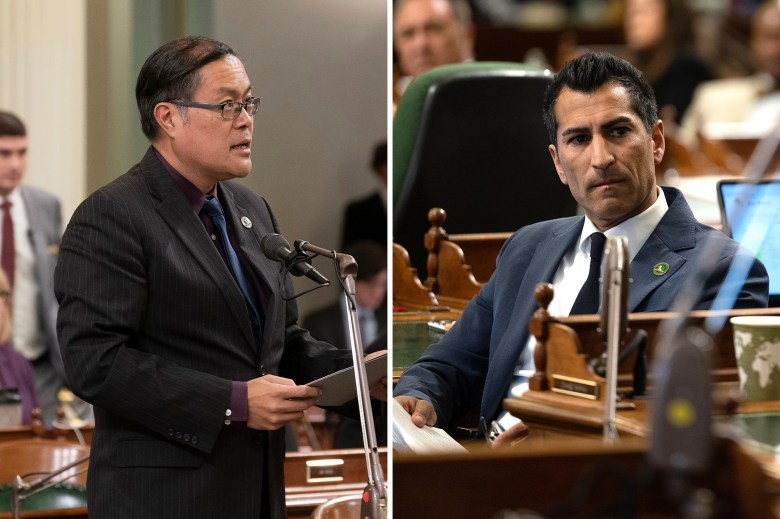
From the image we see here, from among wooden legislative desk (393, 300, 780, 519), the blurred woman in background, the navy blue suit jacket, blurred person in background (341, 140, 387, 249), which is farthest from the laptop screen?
the blurred woman in background

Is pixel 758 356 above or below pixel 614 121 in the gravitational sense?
below

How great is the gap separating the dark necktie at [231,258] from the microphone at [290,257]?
0.09m

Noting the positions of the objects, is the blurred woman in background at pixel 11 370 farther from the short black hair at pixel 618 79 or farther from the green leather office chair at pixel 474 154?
the short black hair at pixel 618 79

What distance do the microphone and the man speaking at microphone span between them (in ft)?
0.31

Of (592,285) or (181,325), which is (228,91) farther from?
(592,285)

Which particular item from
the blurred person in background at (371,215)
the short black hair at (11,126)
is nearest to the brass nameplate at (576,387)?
the blurred person in background at (371,215)

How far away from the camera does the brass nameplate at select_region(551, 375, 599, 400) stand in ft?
4.37

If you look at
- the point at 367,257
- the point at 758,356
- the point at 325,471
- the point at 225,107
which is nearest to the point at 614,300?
the point at 758,356

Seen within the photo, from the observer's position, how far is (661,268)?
1485mm

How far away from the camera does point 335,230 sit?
3.71 m

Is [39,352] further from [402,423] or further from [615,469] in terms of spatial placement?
[615,469]

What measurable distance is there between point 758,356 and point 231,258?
0.87 metres

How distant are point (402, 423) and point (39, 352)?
239cm

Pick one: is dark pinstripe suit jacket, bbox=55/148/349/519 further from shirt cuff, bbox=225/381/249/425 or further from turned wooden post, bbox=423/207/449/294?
turned wooden post, bbox=423/207/449/294
